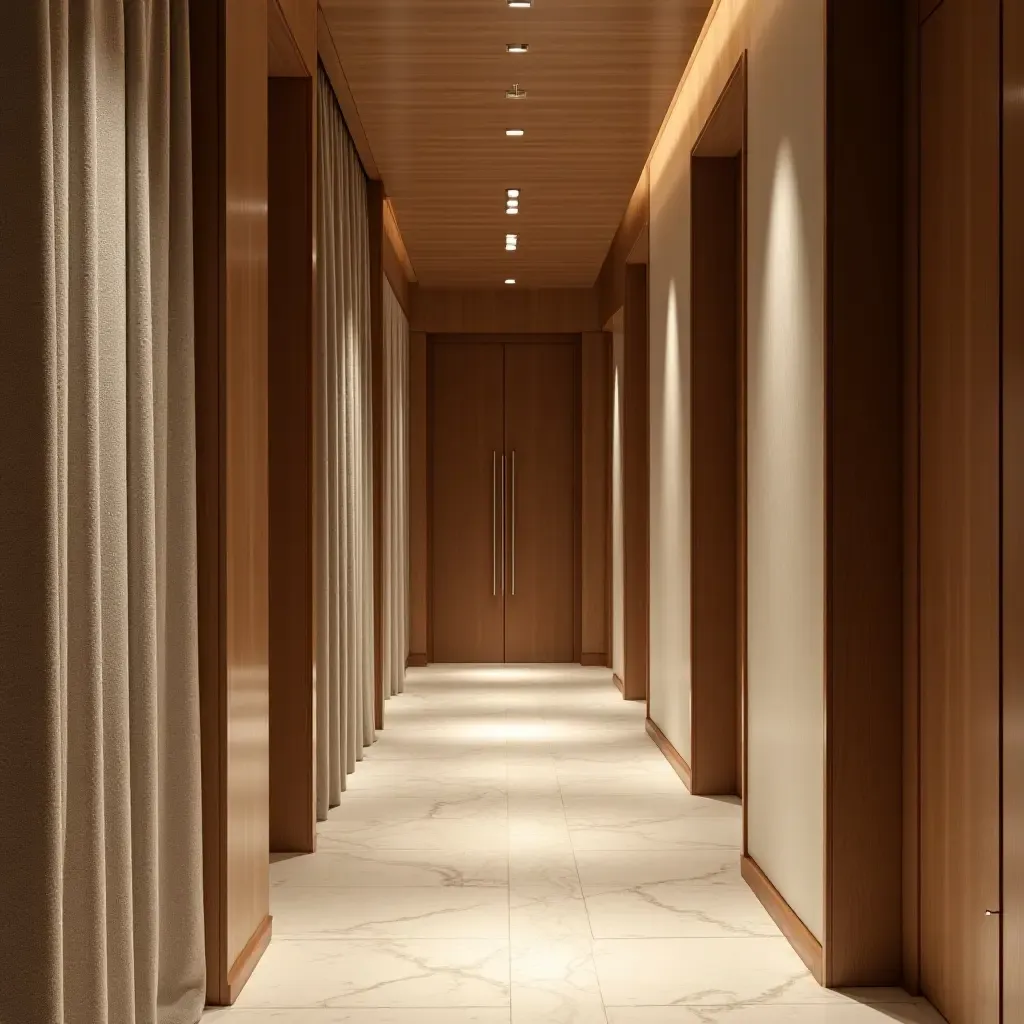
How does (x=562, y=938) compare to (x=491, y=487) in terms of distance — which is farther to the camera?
(x=491, y=487)

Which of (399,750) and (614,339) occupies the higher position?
(614,339)

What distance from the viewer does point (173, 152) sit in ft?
9.53

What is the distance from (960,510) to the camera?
2.99 meters

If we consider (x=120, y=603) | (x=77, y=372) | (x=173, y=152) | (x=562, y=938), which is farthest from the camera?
(x=562, y=938)

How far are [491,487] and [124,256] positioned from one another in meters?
8.13

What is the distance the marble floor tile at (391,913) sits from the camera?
380 cm

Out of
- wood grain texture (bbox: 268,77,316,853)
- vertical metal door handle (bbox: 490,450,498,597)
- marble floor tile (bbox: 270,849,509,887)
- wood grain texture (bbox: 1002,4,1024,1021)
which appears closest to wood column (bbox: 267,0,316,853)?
wood grain texture (bbox: 268,77,316,853)

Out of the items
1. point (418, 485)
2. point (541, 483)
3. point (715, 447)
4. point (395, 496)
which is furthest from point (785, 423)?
point (541, 483)

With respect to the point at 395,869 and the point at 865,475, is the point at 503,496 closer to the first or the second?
the point at 395,869

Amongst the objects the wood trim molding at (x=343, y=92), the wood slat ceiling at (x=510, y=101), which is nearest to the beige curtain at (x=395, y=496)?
the wood slat ceiling at (x=510, y=101)

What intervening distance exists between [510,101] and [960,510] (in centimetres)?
317

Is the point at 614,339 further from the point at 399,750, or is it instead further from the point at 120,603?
the point at 120,603

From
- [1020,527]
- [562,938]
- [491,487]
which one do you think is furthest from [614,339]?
[1020,527]

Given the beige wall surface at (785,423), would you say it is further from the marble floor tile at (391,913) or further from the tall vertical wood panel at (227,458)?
the tall vertical wood panel at (227,458)
